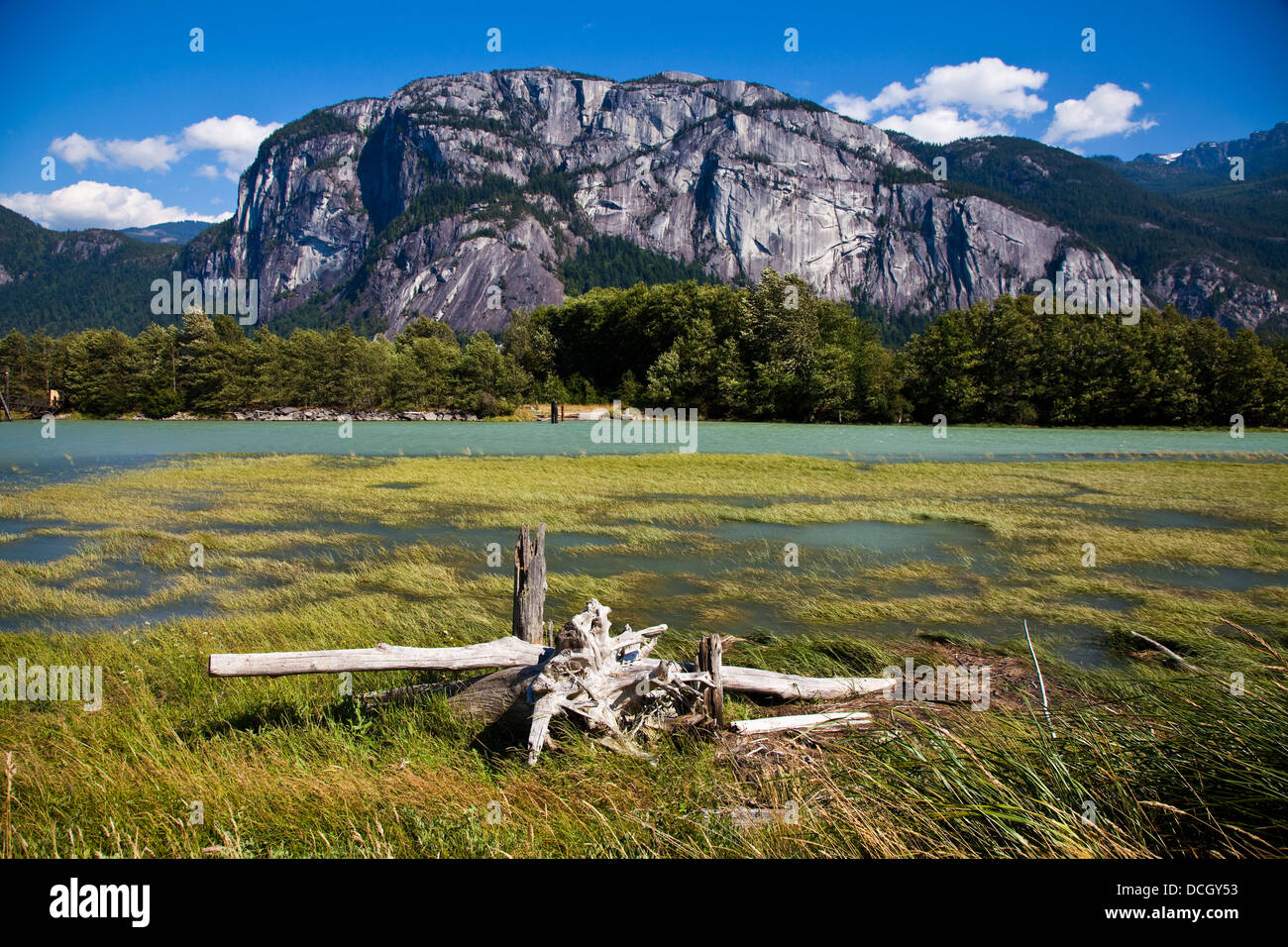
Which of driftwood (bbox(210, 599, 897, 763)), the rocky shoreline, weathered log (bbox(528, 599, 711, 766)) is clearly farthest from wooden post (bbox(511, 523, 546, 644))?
the rocky shoreline

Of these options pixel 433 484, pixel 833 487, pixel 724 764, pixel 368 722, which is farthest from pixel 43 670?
pixel 833 487

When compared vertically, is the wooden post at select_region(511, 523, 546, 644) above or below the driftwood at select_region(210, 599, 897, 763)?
above

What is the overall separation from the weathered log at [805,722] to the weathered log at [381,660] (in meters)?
1.82

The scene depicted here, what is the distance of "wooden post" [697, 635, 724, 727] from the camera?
5.61 meters

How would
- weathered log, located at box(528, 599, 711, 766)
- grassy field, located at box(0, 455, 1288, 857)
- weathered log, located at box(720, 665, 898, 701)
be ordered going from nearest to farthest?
grassy field, located at box(0, 455, 1288, 857), weathered log, located at box(528, 599, 711, 766), weathered log, located at box(720, 665, 898, 701)

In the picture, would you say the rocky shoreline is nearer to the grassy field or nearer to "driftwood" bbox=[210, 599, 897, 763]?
the grassy field

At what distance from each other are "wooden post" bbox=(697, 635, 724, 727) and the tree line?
246ft

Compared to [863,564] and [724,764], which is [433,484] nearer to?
[863,564]

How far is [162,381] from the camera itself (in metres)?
89.9

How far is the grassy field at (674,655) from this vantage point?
151 inches

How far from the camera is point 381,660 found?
590 cm

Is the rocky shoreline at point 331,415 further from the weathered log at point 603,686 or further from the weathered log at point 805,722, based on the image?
the weathered log at point 805,722
